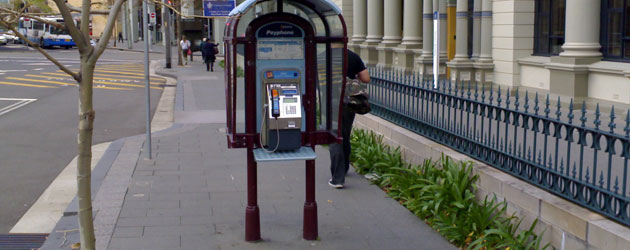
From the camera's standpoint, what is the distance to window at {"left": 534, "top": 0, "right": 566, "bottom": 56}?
16.3 meters

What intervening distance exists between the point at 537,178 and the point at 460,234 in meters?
0.86

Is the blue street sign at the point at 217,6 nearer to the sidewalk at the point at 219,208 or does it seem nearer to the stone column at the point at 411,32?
the sidewalk at the point at 219,208

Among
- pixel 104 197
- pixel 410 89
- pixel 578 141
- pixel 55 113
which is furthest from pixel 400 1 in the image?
pixel 578 141

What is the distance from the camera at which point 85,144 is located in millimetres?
5234

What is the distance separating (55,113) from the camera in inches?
720

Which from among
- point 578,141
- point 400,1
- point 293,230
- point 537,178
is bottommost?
point 293,230

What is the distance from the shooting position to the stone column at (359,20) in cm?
3189

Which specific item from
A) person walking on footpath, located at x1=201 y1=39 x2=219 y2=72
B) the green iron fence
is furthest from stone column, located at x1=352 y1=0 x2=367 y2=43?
the green iron fence

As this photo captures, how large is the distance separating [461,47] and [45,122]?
10.9m

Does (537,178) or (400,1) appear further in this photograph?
(400,1)

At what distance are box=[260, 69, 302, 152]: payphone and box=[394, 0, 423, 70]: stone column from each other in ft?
60.8

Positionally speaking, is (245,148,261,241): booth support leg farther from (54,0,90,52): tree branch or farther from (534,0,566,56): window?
(534,0,566,56): window

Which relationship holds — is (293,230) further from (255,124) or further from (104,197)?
(104,197)

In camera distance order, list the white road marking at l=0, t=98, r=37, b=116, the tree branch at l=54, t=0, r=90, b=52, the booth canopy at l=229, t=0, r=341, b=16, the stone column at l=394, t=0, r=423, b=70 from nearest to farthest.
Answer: the tree branch at l=54, t=0, r=90, b=52
the booth canopy at l=229, t=0, r=341, b=16
the white road marking at l=0, t=98, r=37, b=116
the stone column at l=394, t=0, r=423, b=70
